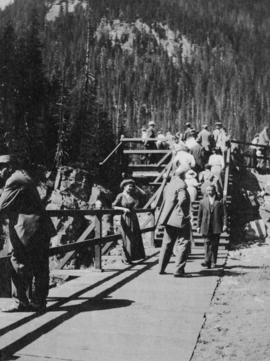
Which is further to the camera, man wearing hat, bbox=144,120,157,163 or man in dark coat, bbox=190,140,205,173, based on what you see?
man wearing hat, bbox=144,120,157,163

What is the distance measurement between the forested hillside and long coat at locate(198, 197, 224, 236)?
2467 cm

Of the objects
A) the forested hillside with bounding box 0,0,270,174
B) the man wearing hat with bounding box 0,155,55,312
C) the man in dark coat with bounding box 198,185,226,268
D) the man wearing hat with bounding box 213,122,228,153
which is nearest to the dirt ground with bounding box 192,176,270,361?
the man in dark coat with bounding box 198,185,226,268

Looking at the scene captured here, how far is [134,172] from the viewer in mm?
21953

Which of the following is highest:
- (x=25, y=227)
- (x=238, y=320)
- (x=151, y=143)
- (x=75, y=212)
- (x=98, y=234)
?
(x=151, y=143)

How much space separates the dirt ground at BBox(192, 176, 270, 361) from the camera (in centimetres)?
425

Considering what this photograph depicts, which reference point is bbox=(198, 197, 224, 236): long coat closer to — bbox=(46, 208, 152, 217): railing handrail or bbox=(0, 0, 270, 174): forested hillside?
bbox=(46, 208, 152, 217): railing handrail

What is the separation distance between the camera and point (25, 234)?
209 inches

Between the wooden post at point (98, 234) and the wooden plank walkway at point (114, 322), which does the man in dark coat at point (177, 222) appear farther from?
the wooden post at point (98, 234)

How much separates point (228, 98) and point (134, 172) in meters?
96.6

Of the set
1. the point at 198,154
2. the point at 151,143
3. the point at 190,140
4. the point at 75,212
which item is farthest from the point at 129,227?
the point at 151,143

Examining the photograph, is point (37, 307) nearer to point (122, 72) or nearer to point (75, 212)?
point (75, 212)

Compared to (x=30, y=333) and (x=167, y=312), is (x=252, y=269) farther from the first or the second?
(x=30, y=333)

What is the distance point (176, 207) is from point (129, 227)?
2.01 m

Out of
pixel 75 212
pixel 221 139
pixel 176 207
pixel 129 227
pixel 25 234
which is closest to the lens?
pixel 25 234
